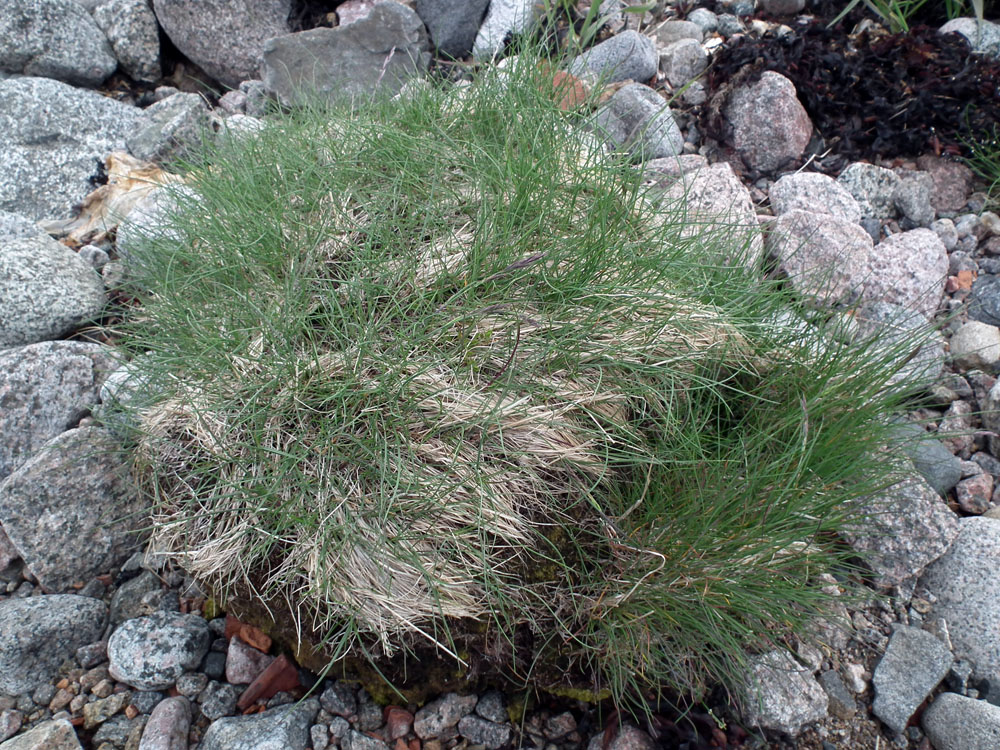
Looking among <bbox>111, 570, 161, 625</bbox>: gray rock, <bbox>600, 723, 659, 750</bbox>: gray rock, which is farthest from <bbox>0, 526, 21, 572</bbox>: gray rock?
<bbox>600, 723, 659, 750</bbox>: gray rock

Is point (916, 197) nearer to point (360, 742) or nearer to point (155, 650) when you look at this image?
point (360, 742)

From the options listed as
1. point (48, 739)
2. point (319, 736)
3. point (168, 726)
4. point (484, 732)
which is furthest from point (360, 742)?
point (48, 739)

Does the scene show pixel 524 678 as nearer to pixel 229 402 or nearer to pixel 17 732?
pixel 229 402

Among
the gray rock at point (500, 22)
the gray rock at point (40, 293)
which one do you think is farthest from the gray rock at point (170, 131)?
the gray rock at point (500, 22)

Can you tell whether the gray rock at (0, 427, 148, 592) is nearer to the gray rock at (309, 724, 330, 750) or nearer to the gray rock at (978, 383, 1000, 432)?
the gray rock at (309, 724, 330, 750)

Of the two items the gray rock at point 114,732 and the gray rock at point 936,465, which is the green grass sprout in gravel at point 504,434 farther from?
the gray rock at point 114,732
